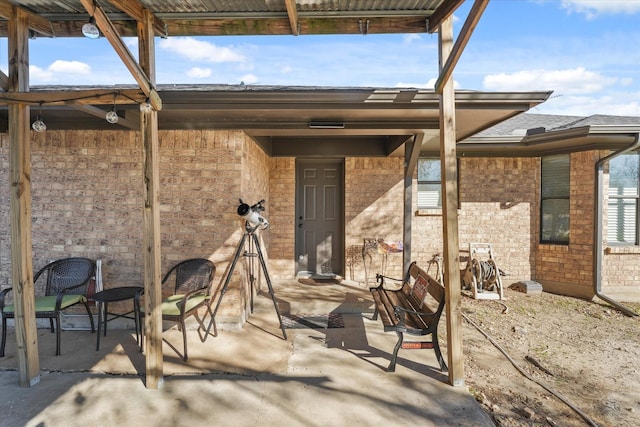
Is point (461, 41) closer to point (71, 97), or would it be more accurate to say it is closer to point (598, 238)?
point (71, 97)

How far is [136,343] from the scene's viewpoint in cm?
387

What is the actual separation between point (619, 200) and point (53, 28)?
888 cm

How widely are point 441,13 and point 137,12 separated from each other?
275 cm

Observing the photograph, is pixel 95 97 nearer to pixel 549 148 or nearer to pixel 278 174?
pixel 278 174

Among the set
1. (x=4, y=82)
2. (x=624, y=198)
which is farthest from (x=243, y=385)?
(x=624, y=198)

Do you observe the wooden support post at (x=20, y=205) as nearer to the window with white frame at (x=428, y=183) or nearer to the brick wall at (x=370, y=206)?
the brick wall at (x=370, y=206)

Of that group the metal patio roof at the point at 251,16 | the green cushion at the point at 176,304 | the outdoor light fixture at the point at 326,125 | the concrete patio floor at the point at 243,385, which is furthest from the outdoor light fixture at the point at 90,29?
the concrete patio floor at the point at 243,385

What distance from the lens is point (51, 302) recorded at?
12.4 ft

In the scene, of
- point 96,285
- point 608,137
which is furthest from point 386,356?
point 608,137

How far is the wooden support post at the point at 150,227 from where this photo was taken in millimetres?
2914

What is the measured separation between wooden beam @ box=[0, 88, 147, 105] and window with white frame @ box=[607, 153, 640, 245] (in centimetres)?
772

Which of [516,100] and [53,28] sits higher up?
[53,28]

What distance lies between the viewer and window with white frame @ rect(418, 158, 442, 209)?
22.5 feet

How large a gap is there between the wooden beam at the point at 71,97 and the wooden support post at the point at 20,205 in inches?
3.0
